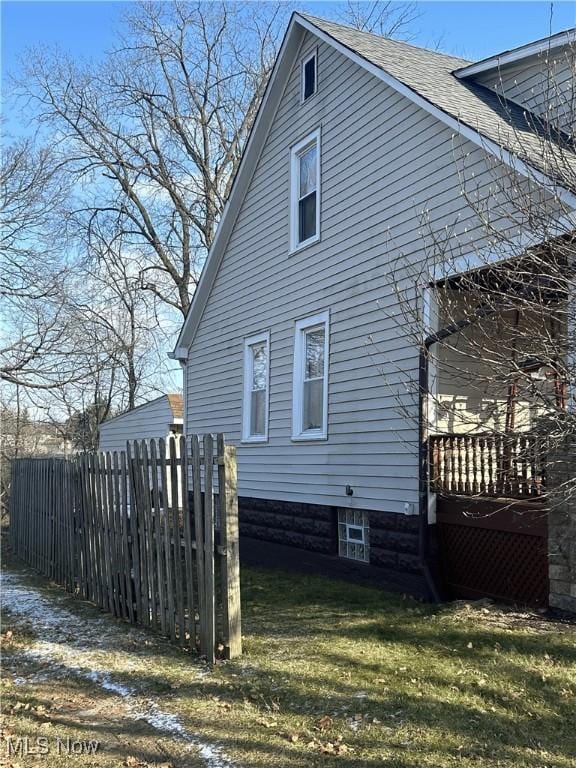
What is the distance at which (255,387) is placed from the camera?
12258mm

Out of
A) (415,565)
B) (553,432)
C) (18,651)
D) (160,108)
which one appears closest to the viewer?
(553,432)

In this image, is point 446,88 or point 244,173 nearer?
point 446,88

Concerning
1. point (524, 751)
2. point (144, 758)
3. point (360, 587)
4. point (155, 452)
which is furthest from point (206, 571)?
point (360, 587)

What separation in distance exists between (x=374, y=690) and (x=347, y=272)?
606 centimetres

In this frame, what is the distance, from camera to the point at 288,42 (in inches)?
448

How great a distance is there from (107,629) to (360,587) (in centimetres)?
317

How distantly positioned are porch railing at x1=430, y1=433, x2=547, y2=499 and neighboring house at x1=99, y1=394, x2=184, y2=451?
1146cm

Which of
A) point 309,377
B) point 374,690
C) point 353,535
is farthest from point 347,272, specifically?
point 374,690

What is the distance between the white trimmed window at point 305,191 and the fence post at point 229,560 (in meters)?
5.69

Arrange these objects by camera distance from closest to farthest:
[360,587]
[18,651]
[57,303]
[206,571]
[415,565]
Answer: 1. [206,571]
2. [18,651]
3. [415,565]
4. [360,587]
5. [57,303]

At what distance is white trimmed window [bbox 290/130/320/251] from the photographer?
10734mm

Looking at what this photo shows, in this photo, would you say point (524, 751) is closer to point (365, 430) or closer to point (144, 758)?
point (144, 758)

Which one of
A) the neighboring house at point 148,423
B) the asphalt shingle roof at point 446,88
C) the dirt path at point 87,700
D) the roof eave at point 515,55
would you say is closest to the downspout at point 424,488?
the asphalt shingle roof at point 446,88

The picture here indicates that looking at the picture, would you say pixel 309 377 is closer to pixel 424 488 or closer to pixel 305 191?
pixel 305 191
